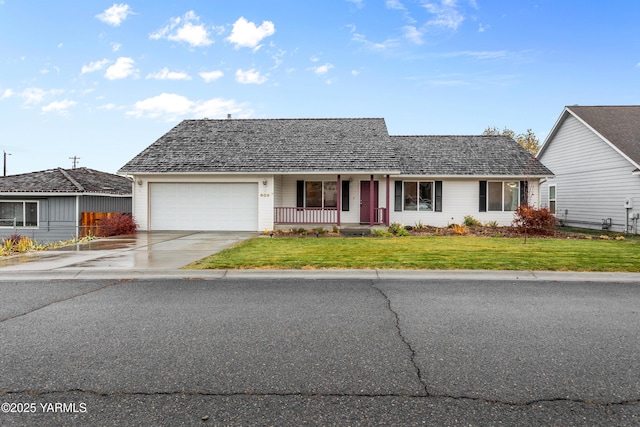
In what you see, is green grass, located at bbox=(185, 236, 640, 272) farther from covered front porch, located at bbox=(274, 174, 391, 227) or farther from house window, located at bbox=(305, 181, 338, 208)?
house window, located at bbox=(305, 181, 338, 208)

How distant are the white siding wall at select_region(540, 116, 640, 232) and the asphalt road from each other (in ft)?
53.2

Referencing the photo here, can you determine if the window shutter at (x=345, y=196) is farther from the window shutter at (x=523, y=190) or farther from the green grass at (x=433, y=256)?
the window shutter at (x=523, y=190)

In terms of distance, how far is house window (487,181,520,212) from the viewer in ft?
70.6

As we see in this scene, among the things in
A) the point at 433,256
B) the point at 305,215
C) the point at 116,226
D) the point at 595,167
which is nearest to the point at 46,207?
the point at 116,226

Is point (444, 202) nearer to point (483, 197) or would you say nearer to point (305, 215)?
point (483, 197)

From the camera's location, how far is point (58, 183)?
894 inches

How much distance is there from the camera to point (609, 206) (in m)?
20.7

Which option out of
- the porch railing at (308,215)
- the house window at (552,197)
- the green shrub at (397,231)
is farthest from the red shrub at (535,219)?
the house window at (552,197)

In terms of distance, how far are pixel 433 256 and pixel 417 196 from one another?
1150 cm

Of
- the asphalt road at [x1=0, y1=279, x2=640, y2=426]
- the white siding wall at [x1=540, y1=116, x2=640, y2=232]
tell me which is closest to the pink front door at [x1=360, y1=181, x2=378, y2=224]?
the white siding wall at [x1=540, y1=116, x2=640, y2=232]

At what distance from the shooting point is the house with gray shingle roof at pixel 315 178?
20.0m

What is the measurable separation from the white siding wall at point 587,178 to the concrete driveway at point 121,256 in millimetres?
19165

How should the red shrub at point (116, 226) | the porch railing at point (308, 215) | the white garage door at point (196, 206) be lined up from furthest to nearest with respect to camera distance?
the porch railing at point (308, 215), the white garage door at point (196, 206), the red shrub at point (116, 226)

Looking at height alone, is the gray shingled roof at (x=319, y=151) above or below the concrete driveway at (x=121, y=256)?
above
